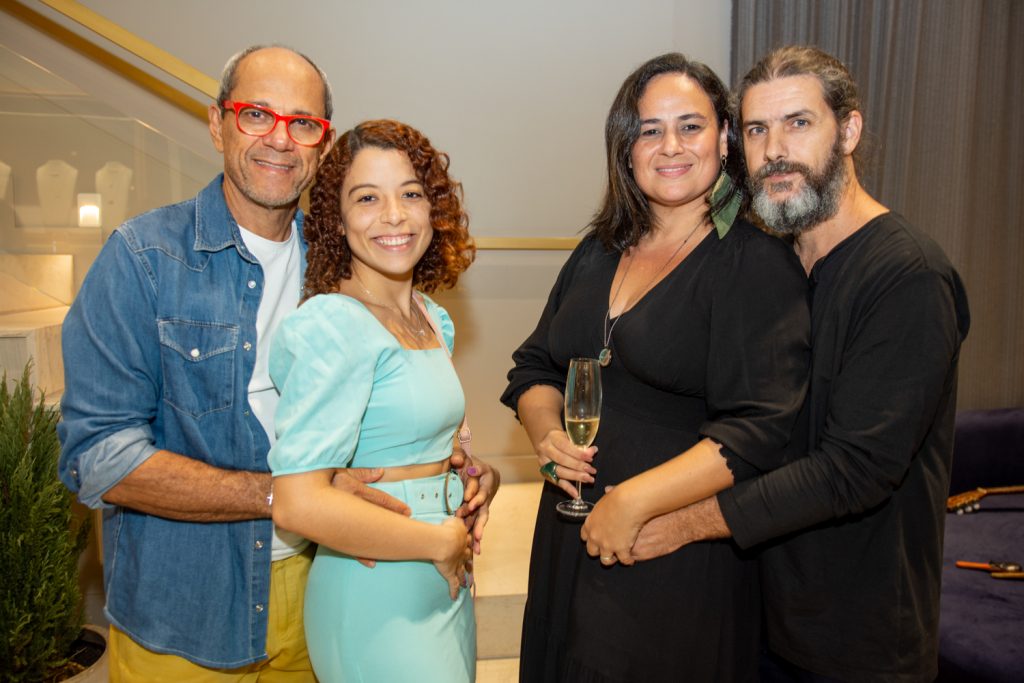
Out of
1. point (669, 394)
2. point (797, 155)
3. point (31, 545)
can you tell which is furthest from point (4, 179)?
point (797, 155)

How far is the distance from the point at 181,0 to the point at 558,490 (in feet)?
11.0

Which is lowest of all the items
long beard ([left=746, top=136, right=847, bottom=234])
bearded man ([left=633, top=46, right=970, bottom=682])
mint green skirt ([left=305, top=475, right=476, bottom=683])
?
mint green skirt ([left=305, top=475, right=476, bottom=683])

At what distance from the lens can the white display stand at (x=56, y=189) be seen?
2.97 m

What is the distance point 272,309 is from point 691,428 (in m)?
0.92

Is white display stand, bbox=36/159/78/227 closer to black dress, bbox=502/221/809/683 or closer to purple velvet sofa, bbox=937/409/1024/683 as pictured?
black dress, bbox=502/221/809/683

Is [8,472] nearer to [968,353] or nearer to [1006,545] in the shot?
[1006,545]

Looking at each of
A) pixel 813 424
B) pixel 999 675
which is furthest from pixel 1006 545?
pixel 813 424

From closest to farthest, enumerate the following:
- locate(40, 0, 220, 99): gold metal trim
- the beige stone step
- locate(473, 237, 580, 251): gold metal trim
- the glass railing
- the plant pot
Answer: the plant pot → the glass railing → locate(40, 0, 220, 99): gold metal trim → the beige stone step → locate(473, 237, 580, 251): gold metal trim

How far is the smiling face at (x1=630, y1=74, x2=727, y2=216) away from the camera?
174 centimetres

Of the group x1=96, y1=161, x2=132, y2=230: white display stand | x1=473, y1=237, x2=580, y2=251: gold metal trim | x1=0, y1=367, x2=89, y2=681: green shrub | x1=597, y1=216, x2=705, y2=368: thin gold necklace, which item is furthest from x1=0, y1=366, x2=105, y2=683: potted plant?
x1=473, y1=237, x2=580, y2=251: gold metal trim

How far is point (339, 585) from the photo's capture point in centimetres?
→ 142

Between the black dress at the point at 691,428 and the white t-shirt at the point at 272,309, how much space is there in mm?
610

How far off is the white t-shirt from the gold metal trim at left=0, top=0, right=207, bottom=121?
8.32 feet

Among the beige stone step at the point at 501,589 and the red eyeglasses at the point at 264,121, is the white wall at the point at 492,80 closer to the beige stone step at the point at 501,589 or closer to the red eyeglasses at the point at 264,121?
the beige stone step at the point at 501,589
